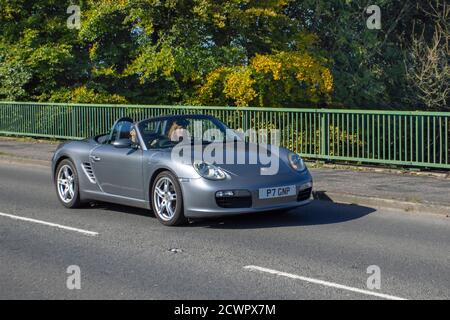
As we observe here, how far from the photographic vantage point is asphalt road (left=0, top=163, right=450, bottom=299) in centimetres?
636

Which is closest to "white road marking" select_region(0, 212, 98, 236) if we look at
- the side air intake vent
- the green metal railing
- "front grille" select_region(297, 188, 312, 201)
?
the side air intake vent

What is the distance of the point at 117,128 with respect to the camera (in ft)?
35.5

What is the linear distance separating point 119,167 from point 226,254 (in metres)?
3.01

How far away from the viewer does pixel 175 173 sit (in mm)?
9367

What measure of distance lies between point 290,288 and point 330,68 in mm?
21008

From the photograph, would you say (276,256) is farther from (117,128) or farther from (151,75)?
(151,75)

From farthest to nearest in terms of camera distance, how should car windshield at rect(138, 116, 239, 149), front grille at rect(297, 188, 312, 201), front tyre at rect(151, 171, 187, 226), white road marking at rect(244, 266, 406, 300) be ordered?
1. car windshield at rect(138, 116, 239, 149)
2. front grille at rect(297, 188, 312, 201)
3. front tyre at rect(151, 171, 187, 226)
4. white road marking at rect(244, 266, 406, 300)

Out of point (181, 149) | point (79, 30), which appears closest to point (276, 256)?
point (181, 149)

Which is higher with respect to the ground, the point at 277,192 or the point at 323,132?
the point at 323,132

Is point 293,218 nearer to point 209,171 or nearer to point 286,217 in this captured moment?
point 286,217

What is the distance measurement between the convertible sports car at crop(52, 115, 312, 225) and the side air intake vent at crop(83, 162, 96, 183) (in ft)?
0.05

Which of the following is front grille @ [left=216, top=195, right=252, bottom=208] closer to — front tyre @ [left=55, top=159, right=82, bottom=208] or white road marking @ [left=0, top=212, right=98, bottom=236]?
white road marking @ [left=0, top=212, right=98, bottom=236]

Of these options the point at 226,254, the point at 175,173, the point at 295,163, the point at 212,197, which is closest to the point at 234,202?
the point at 212,197

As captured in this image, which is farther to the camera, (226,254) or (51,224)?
(51,224)
